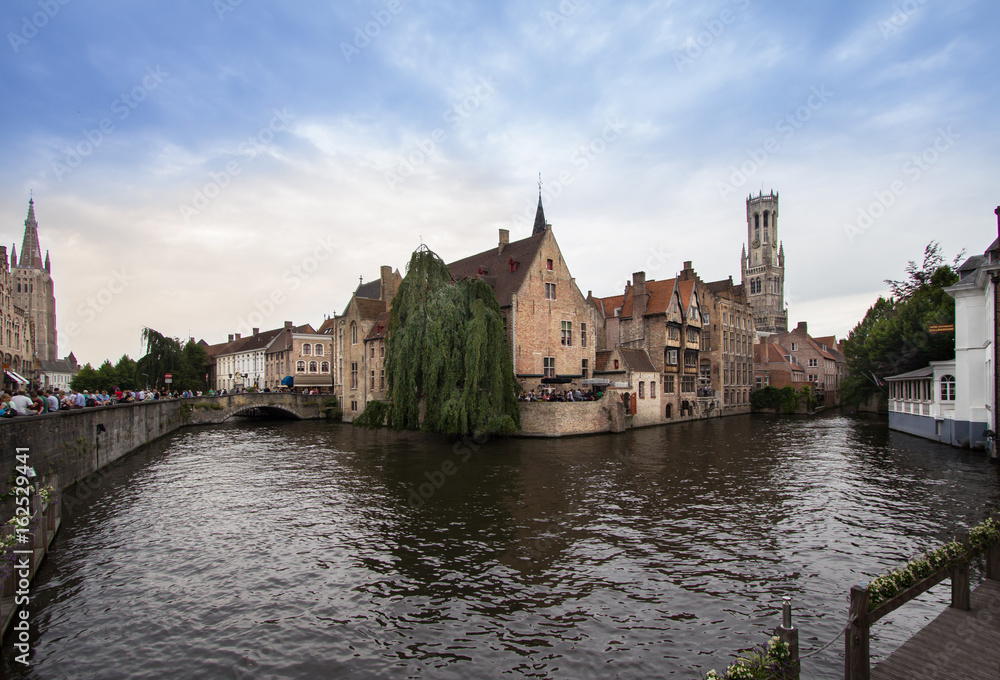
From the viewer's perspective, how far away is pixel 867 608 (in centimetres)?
→ 648

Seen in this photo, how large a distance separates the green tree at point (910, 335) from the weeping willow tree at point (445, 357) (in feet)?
88.7

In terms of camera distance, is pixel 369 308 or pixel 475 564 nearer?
pixel 475 564

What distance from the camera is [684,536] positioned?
1452 cm

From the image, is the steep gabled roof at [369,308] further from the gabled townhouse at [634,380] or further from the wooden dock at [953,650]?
the wooden dock at [953,650]

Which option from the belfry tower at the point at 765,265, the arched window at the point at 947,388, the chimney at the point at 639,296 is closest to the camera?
the arched window at the point at 947,388

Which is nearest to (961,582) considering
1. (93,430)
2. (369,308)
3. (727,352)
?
(93,430)

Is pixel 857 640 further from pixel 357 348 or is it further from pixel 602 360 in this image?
pixel 357 348

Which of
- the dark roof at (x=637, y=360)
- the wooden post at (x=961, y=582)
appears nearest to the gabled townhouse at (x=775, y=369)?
the dark roof at (x=637, y=360)

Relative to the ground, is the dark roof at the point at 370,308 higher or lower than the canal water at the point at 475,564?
higher

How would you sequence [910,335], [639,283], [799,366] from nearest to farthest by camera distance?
[910,335], [639,283], [799,366]

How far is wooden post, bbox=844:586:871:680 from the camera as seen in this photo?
→ 643cm

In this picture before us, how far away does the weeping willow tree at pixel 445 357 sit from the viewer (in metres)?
30.7

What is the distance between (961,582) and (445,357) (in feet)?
80.5

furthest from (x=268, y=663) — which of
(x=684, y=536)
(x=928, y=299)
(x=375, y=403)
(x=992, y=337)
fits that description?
(x=928, y=299)
